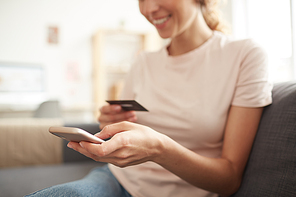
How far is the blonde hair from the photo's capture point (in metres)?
0.94

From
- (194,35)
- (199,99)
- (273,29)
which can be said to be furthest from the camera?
(273,29)

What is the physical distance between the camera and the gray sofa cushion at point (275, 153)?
583 mm

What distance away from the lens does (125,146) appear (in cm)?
47

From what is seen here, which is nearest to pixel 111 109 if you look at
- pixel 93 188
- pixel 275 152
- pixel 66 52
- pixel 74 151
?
pixel 93 188

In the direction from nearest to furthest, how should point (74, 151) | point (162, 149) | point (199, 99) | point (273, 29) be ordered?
point (162, 149) < point (199, 99) < point (74, 151) < point (273, 29)

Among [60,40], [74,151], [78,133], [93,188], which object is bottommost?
[74,151]

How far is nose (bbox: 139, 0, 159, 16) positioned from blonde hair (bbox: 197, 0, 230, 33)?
0.69 feet

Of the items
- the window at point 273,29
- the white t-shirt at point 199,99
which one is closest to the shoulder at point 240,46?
the white t-shirt at point 199,99

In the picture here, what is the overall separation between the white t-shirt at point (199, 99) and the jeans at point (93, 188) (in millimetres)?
31

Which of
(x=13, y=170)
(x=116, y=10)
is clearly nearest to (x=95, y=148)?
(x=13, y=170)

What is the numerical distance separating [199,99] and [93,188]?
41 centimetres

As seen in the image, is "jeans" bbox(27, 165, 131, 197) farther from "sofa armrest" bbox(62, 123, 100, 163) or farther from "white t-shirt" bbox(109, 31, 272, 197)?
"sofa armrest" bbox(62, 123, 100, 163)

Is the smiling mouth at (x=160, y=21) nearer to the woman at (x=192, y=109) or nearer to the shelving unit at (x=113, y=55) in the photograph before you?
the woman at (x=192, y=109)

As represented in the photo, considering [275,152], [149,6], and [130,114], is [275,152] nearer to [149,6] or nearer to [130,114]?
[130,114]
